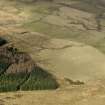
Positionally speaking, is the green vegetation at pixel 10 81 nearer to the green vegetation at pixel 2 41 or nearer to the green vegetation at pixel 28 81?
the green vegetation at pixel 28 81

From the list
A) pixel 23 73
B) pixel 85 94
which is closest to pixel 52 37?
pixel 23 73

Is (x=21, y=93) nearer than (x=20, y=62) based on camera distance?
Yes

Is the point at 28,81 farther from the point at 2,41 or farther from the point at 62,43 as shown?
the point at 62,43

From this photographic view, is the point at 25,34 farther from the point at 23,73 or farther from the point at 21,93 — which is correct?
the point at 21,93

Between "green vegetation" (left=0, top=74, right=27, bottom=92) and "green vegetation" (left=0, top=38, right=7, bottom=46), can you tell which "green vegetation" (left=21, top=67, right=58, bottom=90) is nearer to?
"green vegetation" (left=0, top=74, right=27, bottom=92)

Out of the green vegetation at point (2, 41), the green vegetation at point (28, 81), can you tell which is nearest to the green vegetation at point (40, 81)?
the green vegetation at point (28, 81)

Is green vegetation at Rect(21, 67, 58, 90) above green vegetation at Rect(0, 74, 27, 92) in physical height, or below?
below

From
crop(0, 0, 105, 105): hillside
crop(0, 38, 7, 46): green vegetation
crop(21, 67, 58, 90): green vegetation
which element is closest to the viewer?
crop(0, 0, 105, 105): hillside

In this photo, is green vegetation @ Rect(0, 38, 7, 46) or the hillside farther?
green vegetation @ Rect(0, 38, 7, 46)

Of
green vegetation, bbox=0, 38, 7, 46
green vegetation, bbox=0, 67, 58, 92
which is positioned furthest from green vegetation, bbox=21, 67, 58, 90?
green vegetation, bbox=0, 38, 7, 46
